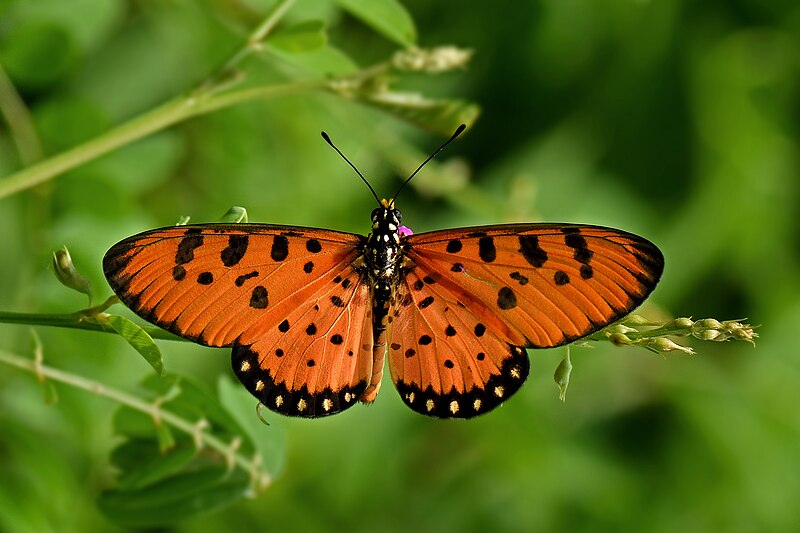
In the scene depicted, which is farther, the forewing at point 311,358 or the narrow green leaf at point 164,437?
the narrow green leaf at point 164,437

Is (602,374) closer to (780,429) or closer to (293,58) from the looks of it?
(780,429)

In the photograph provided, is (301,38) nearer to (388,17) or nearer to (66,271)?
(388,17)

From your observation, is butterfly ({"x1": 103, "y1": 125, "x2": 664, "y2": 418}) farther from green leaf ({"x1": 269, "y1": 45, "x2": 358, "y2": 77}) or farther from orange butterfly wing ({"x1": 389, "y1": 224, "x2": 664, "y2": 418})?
green leaf ({"x1": 269, "y1": 45, "x2": 358, "y2": 77})

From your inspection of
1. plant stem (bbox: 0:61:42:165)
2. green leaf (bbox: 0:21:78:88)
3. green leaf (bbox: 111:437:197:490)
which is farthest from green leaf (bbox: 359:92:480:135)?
plant stem (bbox: 0:61:42:165)

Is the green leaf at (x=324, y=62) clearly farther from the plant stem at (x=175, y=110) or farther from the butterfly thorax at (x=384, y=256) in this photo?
the butterfly thorax at (x=384, y=256)

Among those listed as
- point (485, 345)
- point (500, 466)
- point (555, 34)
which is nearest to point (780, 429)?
point (500, 466)

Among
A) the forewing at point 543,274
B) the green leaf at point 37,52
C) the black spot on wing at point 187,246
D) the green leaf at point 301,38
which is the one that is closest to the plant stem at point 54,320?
the black spot on wing at point 187,246
